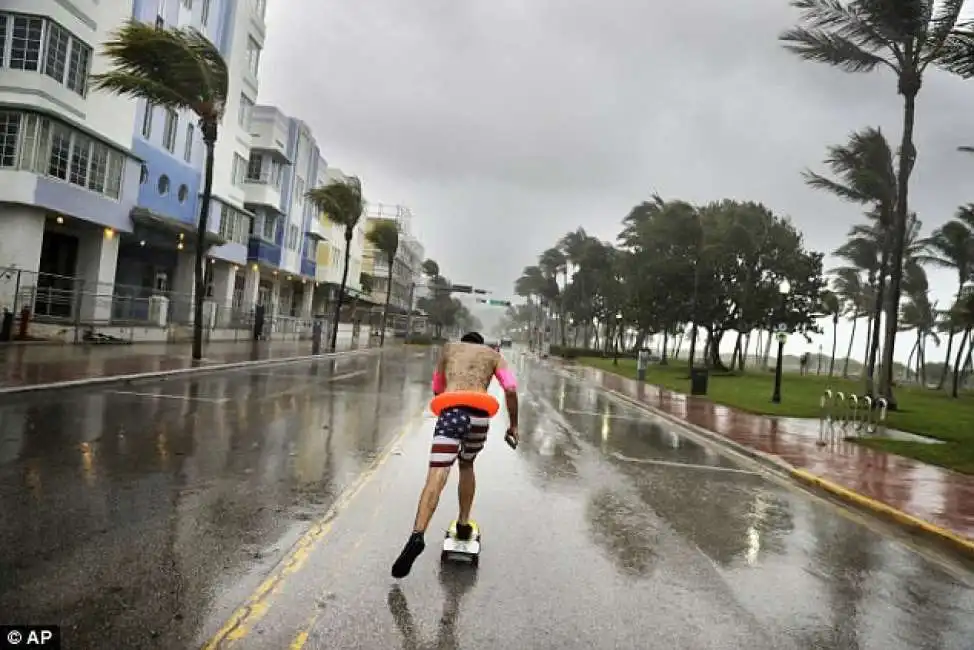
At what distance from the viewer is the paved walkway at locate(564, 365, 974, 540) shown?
28.2 feet

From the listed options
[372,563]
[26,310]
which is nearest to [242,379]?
[26,310]

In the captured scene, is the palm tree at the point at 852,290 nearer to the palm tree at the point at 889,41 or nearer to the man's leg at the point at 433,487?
the palm tree at the point at 889,41

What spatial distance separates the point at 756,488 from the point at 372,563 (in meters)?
6.31

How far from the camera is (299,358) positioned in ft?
94.1

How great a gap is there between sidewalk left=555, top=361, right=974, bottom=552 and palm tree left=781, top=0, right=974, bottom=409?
7788 mm

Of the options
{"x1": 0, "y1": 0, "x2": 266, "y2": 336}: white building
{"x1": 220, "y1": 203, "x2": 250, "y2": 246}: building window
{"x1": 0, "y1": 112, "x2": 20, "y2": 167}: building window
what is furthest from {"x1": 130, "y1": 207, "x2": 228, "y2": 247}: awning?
{"x1": 0, "y1": 112, "x2": 20, "y2": 167}: building window

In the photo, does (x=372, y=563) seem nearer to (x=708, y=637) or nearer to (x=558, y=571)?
(x=558, y=571)

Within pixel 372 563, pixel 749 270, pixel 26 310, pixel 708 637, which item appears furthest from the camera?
pixel 749 270

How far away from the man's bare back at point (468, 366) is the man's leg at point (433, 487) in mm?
283

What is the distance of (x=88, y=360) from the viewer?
18.3 m

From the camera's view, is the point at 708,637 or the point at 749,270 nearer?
the point at 708,637

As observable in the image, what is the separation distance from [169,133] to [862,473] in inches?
1191

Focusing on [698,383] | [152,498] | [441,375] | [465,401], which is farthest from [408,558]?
[698,383]

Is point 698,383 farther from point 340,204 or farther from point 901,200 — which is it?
point 340,204
